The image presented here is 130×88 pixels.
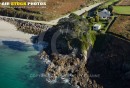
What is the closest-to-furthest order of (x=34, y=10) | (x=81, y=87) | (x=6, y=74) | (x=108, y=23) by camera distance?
1. (x=81, y=87)
2. (x=6, y=74)
3. (x=108, y=23)
4. (x=34, y=10)

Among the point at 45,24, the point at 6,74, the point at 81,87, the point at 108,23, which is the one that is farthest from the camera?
the point at 45,24

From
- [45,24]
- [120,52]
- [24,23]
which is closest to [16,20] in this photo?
[24,23]

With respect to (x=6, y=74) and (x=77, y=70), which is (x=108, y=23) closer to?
(x=77, y=70)

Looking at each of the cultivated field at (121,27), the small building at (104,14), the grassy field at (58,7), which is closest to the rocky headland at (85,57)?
the cultivated field at (121,27)

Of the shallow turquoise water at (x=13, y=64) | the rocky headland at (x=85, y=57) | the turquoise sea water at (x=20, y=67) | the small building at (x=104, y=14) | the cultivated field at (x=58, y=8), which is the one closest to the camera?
the turquoise sea water at (x=20, y=67)

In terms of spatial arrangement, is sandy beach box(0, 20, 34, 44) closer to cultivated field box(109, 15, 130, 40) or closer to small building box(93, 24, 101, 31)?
small building box(93, 24, 101, 31)

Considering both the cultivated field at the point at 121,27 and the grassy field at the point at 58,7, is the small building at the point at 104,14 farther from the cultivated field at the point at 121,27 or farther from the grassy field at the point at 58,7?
the grassy field at the point at 58,7
